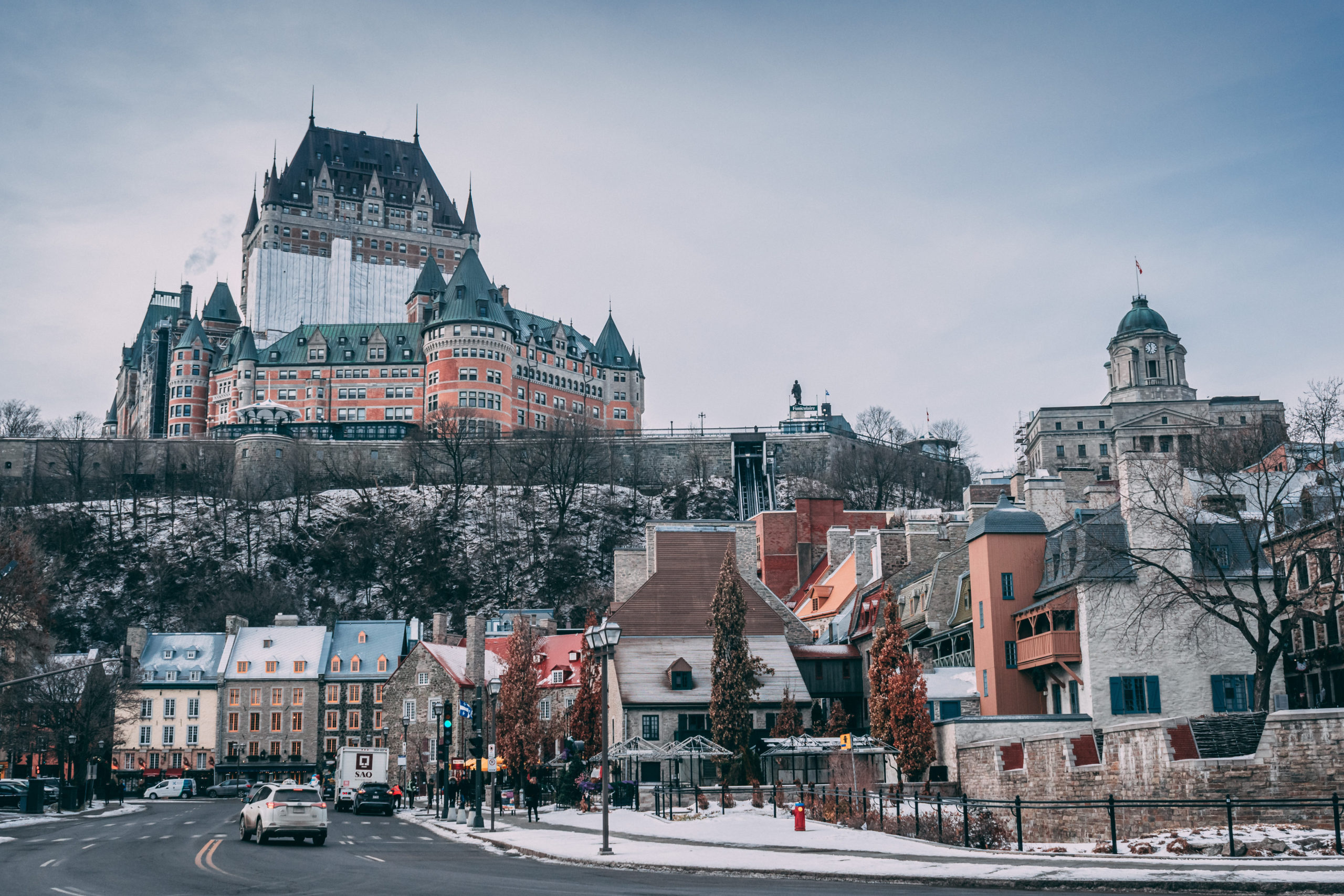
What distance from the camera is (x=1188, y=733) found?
2814 cm

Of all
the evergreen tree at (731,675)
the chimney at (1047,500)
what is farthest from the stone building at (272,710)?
the chimney at (1047,500)

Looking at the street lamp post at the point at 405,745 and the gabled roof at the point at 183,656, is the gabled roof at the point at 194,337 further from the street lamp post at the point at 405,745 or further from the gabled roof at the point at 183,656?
the street lamp post at the point at 405,745

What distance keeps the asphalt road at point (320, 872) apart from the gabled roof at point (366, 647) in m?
57.5

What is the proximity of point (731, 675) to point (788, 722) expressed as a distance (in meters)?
4.78

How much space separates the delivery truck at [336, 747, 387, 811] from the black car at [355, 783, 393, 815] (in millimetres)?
4724

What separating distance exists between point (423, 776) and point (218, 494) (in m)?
77.8

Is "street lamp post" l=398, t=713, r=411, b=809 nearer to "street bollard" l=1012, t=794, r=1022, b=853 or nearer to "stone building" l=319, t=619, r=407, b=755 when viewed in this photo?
"stone building" l=319, t=619, r=407, b=755

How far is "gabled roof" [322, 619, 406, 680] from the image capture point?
96.8 meters

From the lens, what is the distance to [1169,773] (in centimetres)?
2764

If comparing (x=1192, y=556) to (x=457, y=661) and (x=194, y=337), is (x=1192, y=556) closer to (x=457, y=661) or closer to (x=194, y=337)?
(x=457, y=661)

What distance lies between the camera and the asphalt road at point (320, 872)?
68.6 ft

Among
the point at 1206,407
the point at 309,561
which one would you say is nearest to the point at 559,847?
the point at 309,561

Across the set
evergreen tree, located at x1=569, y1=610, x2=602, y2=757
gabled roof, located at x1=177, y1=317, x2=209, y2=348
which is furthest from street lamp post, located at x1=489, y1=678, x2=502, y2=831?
gabled roof, located at x1=177, y1=317, x2=209, y2=348

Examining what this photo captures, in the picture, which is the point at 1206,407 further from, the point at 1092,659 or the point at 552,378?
the point at 1092,659
